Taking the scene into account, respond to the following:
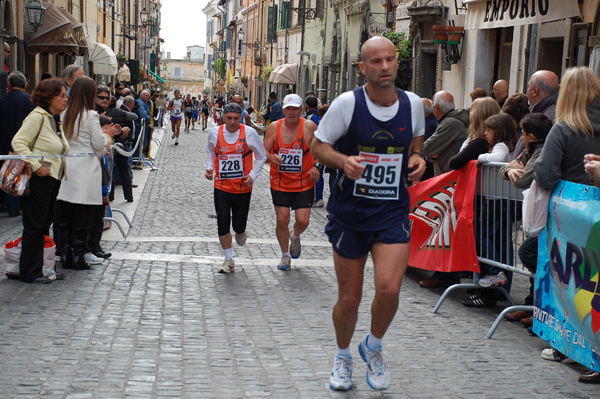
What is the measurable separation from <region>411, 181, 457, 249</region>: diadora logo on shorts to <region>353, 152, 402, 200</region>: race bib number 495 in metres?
2.85

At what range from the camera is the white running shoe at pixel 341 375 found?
5262 millimetres

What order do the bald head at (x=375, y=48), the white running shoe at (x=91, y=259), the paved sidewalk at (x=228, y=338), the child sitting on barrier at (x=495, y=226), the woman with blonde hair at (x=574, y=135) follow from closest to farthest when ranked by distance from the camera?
the bald head at (x=375, y=48)
the paved sidewalk at (x=228, y=338)
the woman with blonde hair at (x=574, y=135)
the child sitting on barrier at (x=495, y=226)
the white running shoe at (x=91, y=259)

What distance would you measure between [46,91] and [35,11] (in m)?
12.4

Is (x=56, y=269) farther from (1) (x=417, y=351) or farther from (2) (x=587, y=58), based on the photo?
(2) (x=587, y=58)

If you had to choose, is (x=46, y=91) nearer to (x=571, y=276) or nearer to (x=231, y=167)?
Result: (x=231, y=167)

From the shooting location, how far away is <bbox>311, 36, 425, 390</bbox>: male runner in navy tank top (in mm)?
5113

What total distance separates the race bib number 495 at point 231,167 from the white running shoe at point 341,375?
423 cm

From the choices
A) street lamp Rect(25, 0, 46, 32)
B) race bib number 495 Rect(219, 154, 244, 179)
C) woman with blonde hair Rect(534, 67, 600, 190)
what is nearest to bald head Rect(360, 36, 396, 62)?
woman with blonde hair Rect(534, 67, 600, 190)

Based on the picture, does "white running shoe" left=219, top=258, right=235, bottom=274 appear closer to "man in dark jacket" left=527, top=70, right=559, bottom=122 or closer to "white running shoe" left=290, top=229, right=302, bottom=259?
"white running shoe" left=290, top=229, right=302, bottom=259

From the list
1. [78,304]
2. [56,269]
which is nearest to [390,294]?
[78,304]

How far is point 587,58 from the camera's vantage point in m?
13.2

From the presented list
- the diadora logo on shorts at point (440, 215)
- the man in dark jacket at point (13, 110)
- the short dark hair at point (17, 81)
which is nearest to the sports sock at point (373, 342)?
the diadora logo on shorts at point (440, 215)

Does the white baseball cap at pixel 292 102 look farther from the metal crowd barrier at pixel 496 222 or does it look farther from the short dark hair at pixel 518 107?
the metal crowd barrier at pixel 496 222

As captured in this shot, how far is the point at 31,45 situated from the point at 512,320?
55.5ft
